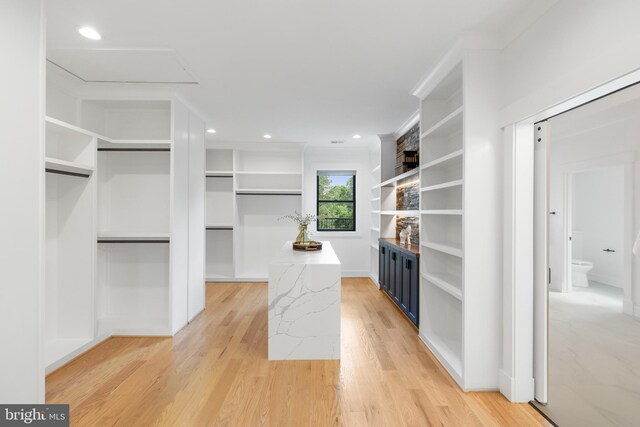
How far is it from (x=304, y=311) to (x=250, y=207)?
12.5 feet

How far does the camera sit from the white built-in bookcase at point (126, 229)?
3.31 metres

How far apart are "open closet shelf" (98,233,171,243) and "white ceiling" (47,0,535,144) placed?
1.63 m

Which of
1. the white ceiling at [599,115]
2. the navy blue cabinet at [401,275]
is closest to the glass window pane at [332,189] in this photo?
the navy blue cabinet at [401,275]

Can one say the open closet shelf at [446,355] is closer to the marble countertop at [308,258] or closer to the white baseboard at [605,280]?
the marble countertop at [308,258]

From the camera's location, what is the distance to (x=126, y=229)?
12.5ft

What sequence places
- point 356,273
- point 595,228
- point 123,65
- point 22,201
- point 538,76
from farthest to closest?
point 356,273 → point 123,65 → point 595,228 → point 538,76 → point 22,201

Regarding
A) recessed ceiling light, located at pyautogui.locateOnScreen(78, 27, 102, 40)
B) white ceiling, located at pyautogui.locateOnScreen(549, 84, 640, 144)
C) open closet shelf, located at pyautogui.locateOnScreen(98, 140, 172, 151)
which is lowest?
white ceiling, located at pyautogui.locateOnScreen(549, 84, 640, 144)

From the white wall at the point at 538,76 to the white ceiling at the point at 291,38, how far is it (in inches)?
12.4

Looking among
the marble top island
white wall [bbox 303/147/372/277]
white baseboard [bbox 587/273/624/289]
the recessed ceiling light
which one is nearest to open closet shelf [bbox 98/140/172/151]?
the recessed ceiling light

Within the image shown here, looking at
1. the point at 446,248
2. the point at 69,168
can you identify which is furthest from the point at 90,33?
the point at 446,248

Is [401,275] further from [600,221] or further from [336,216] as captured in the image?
[336,216]

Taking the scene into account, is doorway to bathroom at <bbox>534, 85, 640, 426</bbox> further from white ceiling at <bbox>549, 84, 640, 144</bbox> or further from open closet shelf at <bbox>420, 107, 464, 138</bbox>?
open closet shelf at <bbox>420, 107, 464, 138</bbox>

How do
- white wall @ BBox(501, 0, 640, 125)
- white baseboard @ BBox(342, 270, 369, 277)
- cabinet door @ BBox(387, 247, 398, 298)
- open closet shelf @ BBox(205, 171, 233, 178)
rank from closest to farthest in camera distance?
white wall @ BBox(501, 0, 640, 125)
cabinet door @ BBox(387, 247, 398, 298)
open closet shelf @ BBox(205, 171, 233, 178)
white baseboard @ BBox(342, 270, 369, 277)

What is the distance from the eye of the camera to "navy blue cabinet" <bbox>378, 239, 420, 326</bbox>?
3658 millimetres
